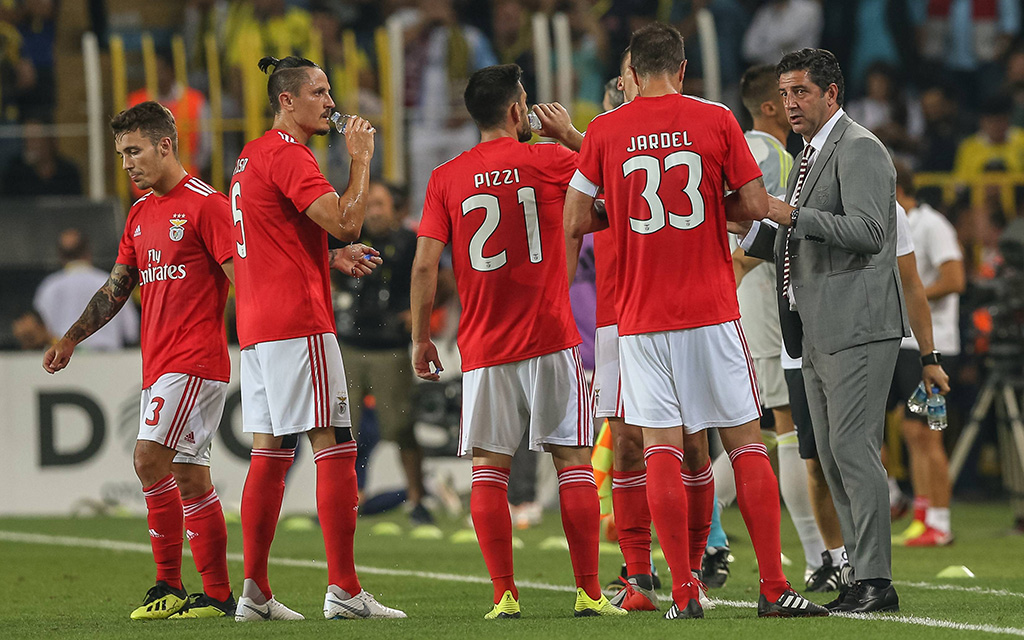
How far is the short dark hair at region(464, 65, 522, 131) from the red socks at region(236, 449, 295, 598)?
1631 mm

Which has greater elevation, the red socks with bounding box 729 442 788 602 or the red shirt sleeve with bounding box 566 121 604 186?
the red shirt sleeve with bounding box 566 121 604 186

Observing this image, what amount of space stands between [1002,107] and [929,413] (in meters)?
9.75

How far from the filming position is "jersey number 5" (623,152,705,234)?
5691 millimetres

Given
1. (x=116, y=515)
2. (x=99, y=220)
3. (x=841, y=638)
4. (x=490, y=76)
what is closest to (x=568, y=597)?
(x=841, y=638)

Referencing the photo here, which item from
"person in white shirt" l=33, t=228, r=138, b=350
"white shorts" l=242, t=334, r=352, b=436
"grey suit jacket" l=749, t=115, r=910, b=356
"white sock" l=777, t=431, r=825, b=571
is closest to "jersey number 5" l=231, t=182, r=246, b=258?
"white shorts" l=242, t=334, r=352, b=436

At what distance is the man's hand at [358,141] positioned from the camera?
241 inches

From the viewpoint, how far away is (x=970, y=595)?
6.84m

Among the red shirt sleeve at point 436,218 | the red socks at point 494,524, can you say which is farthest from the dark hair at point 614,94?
the red socks at point 494,524

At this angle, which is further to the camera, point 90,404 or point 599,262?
point 90,404

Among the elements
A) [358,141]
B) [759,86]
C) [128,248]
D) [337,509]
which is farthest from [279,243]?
[759,86]

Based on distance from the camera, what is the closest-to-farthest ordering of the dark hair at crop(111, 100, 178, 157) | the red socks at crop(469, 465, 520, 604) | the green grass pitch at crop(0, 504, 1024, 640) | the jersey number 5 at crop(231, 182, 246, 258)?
1. the green grass pitch at crop(0, 504, 1024, 640)
2. the red socks at crop(469, 465, 520, 604)
3. the jersey number 5 at crop(231, 182, 246, 258)
4. the dark hair at crop(111, 100, 178, 157)

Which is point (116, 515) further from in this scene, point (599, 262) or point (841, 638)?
point (841, 638)

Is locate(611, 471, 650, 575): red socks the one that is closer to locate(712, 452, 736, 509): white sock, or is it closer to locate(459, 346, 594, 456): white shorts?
locate(459, 346, 594, 456): white shorts

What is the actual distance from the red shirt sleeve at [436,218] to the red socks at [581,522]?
1086 mm
